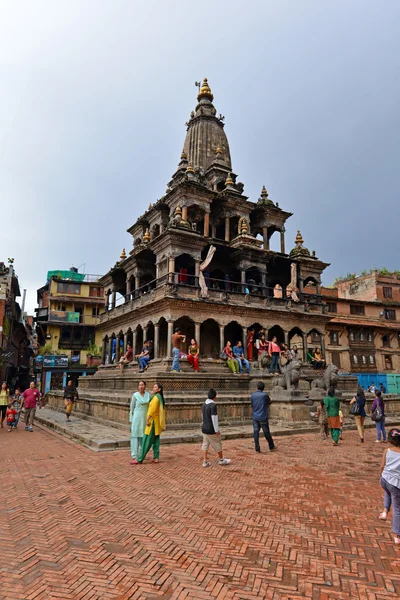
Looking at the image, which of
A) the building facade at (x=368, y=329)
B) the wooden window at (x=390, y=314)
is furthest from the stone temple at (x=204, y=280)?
the wooden window at (x=390, y=314)

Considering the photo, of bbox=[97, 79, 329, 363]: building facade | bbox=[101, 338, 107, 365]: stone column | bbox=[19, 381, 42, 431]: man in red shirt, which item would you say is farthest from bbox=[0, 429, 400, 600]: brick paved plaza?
bbox=[101, 338, 107, 365]: stone column

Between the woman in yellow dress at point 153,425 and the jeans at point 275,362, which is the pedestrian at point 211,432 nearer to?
the woman in yellow dress at point 153,425

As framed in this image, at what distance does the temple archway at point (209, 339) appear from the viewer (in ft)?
87.0

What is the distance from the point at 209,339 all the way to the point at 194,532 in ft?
71.8

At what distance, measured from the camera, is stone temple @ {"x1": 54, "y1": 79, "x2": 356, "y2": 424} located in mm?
23125

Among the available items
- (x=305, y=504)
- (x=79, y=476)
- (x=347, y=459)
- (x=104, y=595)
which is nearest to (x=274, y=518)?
(x=305, y=504)

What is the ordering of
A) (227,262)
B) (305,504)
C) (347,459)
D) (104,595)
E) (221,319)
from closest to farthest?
(104,595)
(305,504)
(347,459)
(221,319)
(227,262)

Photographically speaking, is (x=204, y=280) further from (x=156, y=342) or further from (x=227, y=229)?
(x=227, y=229)

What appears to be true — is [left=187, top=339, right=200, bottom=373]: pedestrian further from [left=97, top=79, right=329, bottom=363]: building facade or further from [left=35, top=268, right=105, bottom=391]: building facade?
[left=35, top=268, right=105, bottom=391]: building facade

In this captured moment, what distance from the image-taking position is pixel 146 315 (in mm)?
26219

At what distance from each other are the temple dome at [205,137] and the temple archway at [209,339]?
627 inches

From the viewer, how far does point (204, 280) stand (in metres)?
25.5

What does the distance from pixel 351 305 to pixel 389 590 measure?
4485 cm

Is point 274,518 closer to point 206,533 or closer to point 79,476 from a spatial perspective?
point 206,533
